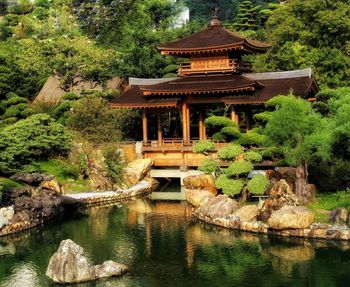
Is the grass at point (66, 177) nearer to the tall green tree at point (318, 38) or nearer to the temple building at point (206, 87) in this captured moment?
the temple building at point (206, 87)

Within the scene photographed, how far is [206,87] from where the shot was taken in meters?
32.0

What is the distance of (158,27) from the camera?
56500mm

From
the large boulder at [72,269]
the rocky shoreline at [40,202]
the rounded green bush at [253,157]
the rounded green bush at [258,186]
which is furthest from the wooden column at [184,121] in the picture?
the large boulder at [72,269]

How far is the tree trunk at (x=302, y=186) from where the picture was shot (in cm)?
2386

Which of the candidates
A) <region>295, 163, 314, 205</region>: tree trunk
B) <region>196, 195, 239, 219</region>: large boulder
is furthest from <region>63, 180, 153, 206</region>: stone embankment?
<region>295, 163, 314, 205</region>: tree trunk

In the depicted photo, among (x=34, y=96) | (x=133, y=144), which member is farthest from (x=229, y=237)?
(x=34, y=96)

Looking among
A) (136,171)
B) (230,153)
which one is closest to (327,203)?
(230,153)

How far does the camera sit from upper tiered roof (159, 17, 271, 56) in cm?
3291

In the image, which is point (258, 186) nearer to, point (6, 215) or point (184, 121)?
point (184, 121)

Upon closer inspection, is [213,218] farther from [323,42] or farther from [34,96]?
[34,96]

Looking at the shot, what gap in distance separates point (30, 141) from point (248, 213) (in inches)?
469

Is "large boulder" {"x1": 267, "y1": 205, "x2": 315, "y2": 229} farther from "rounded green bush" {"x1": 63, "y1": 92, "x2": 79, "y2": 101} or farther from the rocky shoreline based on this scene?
"rounded green bush" {"x1": 63, "y1": 92, "x2": 79, "y2": 101}

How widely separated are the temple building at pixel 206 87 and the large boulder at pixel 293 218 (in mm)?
9959

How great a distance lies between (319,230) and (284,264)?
3.01m
